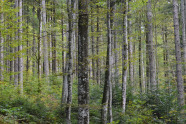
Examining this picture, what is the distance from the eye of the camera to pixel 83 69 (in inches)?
181

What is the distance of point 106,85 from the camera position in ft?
23.6

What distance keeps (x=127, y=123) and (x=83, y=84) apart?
378cm

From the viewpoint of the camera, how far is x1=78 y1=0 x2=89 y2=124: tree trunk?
4.52 metres

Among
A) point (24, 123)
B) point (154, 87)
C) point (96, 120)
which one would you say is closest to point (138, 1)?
point (154, 87)

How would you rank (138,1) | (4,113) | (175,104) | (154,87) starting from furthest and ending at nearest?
1. (154,87)
2. (138,1)
3. (175,104)
4. (4,113)

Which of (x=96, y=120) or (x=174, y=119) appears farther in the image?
(x=96, y=120)

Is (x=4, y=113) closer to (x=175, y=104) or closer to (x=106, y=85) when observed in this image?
(x=106, y=85)

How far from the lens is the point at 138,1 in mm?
7906

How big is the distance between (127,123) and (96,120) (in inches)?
59.3

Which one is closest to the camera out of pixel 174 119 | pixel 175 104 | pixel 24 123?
pixel 24 123

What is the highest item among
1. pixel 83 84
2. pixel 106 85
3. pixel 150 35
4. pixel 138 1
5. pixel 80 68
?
pixel 138 1

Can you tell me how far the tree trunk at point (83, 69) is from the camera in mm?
4520

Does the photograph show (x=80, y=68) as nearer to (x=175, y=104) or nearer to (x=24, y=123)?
(x=24, y=123)

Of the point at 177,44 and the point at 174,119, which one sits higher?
the point at 177,44
